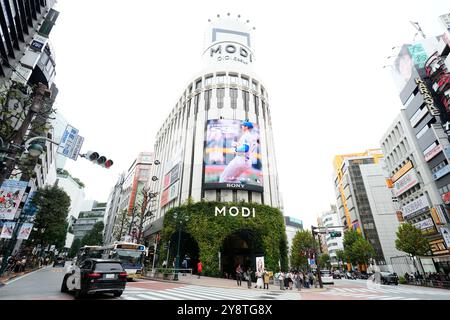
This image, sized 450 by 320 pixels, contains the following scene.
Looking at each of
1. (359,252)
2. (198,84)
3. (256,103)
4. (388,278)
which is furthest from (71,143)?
(359,252)

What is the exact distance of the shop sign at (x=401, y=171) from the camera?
40.1 meters

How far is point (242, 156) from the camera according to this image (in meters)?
31.2

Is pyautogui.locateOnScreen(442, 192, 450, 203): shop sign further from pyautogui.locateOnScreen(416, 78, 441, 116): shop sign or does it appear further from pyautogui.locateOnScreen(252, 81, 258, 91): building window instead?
pyautogui.locateOnScreen(252, 81, 258, 91): building window

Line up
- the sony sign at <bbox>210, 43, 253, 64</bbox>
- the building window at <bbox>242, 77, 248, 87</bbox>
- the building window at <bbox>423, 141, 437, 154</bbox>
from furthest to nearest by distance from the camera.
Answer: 1. the sony sign at <bbox>210, 43, 253, 64</bbox>
2. the building window at <bbox>242, 77, 248, 87</bbox>
3. the building window at <bbox>423, 141, 437, 154</bbox>

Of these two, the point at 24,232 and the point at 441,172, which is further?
the point at 441,172

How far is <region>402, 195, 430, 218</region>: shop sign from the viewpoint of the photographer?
118 feet

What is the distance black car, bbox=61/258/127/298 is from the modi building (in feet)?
43.3

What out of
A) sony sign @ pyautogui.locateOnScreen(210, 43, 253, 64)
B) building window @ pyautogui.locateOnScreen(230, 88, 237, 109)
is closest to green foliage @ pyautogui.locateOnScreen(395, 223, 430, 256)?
building window @ pyautogui.locateOnScreen(230, 88, 237, 109)

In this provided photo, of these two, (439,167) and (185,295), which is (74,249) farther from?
(439,167)

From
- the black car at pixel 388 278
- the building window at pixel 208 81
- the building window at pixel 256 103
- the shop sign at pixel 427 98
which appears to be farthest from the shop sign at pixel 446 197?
the building window at pixel 208 81

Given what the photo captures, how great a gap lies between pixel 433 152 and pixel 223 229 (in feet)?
110

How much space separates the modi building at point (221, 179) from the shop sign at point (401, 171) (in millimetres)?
24105
